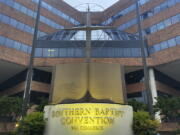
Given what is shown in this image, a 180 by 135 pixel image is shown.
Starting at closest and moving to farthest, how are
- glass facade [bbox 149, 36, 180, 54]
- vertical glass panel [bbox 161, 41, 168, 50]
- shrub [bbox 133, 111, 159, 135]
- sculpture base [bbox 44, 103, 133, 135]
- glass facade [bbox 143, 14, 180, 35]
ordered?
sculpture base [bbox 44, 103, 133, 135] < shrub [bbox 133, 111, 159, 135] < glass facade [bbox 149, 36, 180, 54] < vertical glass panel [bbox 161, 41, 168, 50] < glass facade [bbox 143, 14, 180, 35]

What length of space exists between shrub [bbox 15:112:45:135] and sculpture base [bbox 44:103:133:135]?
1.04 m

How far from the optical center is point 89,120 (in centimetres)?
1193

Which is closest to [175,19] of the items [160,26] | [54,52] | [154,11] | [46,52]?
[160,26]

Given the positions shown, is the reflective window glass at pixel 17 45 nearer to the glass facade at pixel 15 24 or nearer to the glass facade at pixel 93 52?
the glass facade at pixel 93 52

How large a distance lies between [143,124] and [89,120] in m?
4.21

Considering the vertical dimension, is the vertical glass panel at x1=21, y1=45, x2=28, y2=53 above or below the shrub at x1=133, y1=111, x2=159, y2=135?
above

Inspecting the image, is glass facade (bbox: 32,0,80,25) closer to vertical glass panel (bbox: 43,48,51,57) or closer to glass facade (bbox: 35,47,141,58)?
vertical glass panel (bbox: 43,48,51,57)

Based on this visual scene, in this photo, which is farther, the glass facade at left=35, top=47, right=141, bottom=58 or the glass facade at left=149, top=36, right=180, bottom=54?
the glass facade at left=35, top=47, right=141, bottom=58

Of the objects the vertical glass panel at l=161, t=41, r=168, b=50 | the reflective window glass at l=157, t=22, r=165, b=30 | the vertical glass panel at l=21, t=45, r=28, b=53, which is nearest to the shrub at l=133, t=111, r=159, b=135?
the vertical glass panel at l=161, t=41, r=168, b=50

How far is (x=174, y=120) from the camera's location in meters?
28.3

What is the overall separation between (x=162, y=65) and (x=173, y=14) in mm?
9960

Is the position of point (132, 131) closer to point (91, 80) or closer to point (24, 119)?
point (91, 80)

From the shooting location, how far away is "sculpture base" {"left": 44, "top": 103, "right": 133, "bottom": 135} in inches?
464

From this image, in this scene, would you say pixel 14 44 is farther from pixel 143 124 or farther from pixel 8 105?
pixel 143 124
